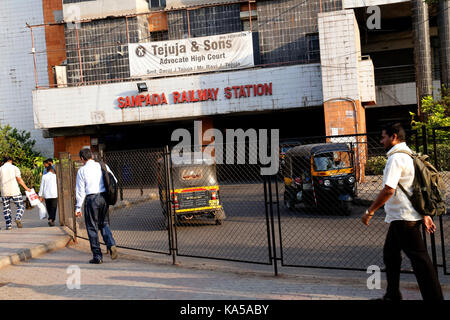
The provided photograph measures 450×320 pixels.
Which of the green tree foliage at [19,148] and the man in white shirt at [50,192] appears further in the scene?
the green tree foliage at [19,148]

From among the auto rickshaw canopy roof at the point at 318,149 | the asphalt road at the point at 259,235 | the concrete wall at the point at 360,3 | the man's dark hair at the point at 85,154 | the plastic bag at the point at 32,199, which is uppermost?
the concrete wall at the point at 360,3

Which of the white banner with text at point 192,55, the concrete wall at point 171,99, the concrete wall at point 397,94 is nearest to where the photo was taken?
the concrete wall at point 171,99

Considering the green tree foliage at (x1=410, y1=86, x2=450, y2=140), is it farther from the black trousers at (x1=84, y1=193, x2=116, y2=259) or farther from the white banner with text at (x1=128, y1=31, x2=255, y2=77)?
the black trousers at (x1=84, y1=193, x2=116, y2=259)

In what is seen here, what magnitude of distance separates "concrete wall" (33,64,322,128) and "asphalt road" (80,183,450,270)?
9.53 meters

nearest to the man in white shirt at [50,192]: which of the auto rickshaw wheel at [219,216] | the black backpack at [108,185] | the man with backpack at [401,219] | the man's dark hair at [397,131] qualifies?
the auto rickshaw wheel at [219,216]

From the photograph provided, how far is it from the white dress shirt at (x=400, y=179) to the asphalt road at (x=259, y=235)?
1.91m

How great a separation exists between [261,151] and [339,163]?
604cm

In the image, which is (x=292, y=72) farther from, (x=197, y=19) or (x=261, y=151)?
(x=261, y=151)

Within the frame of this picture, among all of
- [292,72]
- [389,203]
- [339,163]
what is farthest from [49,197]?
[292,72]

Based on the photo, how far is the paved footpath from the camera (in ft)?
19.8

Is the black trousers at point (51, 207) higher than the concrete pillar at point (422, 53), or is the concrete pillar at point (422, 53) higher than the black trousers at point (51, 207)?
the concrete pillar at point (422, 53)

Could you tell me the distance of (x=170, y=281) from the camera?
6.85 meters

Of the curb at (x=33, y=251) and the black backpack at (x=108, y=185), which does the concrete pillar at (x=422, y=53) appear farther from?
the black backpack at (x=108, y=185)

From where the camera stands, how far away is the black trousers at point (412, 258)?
4.80 metres
